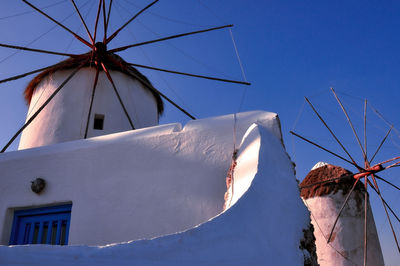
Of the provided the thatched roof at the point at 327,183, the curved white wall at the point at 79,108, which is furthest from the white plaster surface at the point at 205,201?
the thatched roof at the point at 327,183

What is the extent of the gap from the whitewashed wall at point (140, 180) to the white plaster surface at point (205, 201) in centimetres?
1

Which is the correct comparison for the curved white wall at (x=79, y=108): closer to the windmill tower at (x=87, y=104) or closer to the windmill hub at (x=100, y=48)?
the windmill tower at (x=87, y=104)

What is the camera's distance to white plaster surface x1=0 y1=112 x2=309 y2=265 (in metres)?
1.54

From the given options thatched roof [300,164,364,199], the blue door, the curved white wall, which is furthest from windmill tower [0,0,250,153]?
thatched roof [300,164,364,199]

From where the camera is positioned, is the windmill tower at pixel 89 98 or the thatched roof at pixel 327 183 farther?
the thatched roof at pixel 327 183

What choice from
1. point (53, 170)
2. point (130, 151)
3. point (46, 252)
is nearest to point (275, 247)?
point (46, 252)

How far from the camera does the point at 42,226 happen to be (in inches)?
165

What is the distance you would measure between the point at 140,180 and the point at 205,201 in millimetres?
729

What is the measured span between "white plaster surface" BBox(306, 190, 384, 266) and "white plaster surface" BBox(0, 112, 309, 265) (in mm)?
5925

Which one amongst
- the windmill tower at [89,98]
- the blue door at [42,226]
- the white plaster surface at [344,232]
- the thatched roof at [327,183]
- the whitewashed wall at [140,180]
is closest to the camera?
the whitewashed wall at [140,180]

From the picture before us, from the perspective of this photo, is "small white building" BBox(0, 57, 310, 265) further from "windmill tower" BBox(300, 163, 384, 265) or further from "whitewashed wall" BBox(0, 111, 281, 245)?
"windmill tower" BBox(300, 163, 384, 265)

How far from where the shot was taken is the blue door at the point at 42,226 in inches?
161

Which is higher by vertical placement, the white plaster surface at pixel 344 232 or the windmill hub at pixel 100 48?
the windmill hub at pixel 100 48

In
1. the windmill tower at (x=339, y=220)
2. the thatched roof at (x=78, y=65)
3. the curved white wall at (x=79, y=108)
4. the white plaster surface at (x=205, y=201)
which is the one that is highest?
the thatched roof at (x=78, y=65)
